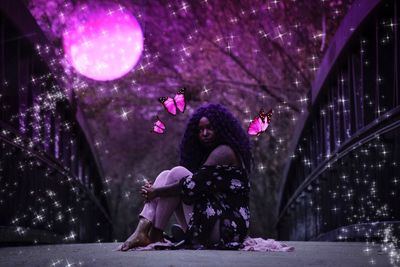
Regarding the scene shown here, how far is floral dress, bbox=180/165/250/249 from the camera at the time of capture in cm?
531

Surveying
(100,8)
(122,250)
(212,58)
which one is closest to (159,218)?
(122,250)

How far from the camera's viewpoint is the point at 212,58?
1580cm

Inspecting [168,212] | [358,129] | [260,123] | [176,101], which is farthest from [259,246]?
[358,129]

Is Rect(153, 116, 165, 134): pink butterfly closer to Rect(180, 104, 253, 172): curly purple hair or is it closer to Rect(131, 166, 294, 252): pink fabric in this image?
Rect(180, 104, 253, 172): curly purple hair

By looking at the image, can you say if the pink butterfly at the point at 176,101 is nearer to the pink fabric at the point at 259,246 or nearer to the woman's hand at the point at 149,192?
the woman's hand at the point at 149,192

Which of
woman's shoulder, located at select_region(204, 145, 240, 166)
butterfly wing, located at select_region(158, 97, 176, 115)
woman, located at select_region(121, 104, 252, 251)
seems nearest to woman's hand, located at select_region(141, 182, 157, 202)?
woman, located at select_region(121, 104, 252, 251)

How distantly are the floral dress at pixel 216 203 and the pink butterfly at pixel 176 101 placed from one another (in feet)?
4.50

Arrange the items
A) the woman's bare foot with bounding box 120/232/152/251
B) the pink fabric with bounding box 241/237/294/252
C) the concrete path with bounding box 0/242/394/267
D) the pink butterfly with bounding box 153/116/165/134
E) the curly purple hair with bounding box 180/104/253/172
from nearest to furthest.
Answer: the concrete path with bounding box 0/242/394/267, the woman's bare foot with bounding box 120/232/152/251, the pink fabric with bounding box 241/237/294/252, the curly purple hair with bounding box 180/104/253/172, the pink butterfly with bounding box 153/116/165/134

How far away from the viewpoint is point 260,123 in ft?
25.0

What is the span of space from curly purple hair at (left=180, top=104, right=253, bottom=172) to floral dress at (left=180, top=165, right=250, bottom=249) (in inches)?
6.9

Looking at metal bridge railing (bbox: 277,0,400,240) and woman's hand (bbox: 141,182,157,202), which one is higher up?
metal bridge railing (bbox: 277,0,400,240)

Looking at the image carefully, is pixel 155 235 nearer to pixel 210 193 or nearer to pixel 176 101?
pixel 210 193

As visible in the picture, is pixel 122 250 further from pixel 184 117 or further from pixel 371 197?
pixel 184 117

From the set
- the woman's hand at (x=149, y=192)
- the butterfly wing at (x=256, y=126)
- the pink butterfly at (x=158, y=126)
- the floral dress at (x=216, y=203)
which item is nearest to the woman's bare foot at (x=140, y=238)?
the woman's hand at (x=149, y=192)
